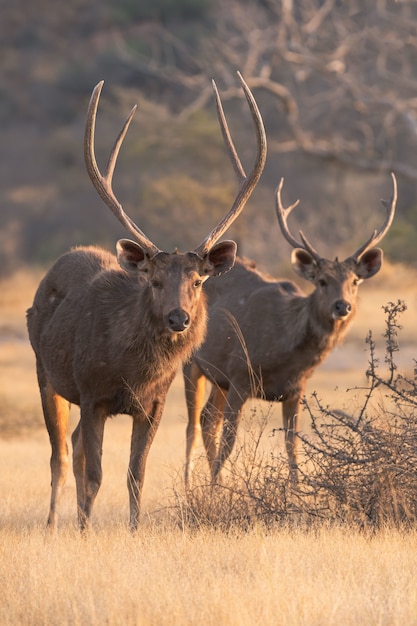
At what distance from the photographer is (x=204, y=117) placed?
35.3 metres

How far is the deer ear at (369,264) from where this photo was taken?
30.7ft

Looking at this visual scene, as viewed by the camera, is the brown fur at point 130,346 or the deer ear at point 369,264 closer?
the brown fur at point 130,346

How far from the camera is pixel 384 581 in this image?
19.3 ft

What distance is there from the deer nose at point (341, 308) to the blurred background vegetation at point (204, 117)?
46.3 ft

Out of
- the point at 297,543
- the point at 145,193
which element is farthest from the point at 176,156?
the point at 297,543

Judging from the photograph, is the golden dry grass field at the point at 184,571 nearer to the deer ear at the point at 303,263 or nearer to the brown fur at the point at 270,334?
the brown fur at the point at 270,334

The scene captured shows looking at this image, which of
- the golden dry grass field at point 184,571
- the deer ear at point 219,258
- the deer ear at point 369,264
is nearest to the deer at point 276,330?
the deer ear at point 369,264

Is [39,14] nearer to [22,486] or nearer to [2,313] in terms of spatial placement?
[2,313]

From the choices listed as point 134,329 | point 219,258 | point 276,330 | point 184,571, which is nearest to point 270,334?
point 276,330

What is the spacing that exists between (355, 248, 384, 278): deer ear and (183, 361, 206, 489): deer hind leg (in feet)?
5.86

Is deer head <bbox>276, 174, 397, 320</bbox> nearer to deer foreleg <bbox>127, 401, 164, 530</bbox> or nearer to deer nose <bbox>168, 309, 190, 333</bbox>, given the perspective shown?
deer foreleg <bbox>127, 401, 164, 530</bbox>

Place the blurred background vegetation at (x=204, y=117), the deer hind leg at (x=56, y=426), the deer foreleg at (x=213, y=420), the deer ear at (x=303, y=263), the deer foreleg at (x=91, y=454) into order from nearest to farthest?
the deer foreleg at (x=91, y=454)
the deer hind leg at (x=56, y=426)
the deer ear at (x=303, y=263)
the deer foreleg at (x=213, y=420)
the blurred background vegetation at (x=204, y=117)

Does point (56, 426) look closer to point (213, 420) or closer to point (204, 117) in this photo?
point (213, 420)

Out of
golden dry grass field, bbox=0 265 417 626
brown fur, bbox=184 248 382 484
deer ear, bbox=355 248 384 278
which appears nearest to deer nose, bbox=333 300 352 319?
brown fur, bbox=184 248 382 484
